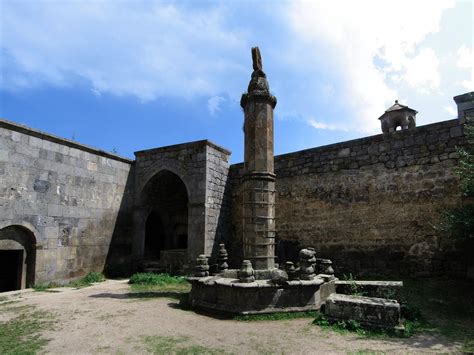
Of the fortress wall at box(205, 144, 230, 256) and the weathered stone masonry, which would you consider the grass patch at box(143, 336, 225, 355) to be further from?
the fortress wall at box(205, 144, 230, 256)

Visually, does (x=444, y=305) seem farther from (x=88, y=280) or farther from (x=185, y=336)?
(x=88, y=280)

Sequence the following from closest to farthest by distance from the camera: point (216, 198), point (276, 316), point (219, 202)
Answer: point (276, 316) → point (216, 198) → point (219, 202)

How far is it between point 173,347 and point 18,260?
675cm

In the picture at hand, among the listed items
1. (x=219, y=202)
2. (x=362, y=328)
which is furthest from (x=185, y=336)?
(x=219, y=202)

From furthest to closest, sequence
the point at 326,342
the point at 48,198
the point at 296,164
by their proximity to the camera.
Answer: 1. the point at 296,164
2. the point at 48,198
3. the point at 326,342

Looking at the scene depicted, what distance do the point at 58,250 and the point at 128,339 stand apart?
621 centimetres

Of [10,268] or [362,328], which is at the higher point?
[10,268]

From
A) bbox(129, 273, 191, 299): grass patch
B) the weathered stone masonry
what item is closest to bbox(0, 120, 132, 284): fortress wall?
the weathered stone masonry

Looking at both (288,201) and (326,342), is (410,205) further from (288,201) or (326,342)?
(326,342)

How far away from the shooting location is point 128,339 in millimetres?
4551

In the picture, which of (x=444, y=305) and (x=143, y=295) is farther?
(x=143, y=295)

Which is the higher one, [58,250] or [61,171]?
[61,171]

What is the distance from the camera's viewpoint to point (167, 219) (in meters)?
14.6

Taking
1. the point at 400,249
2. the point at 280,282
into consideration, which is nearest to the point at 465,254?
the point at 400,249
